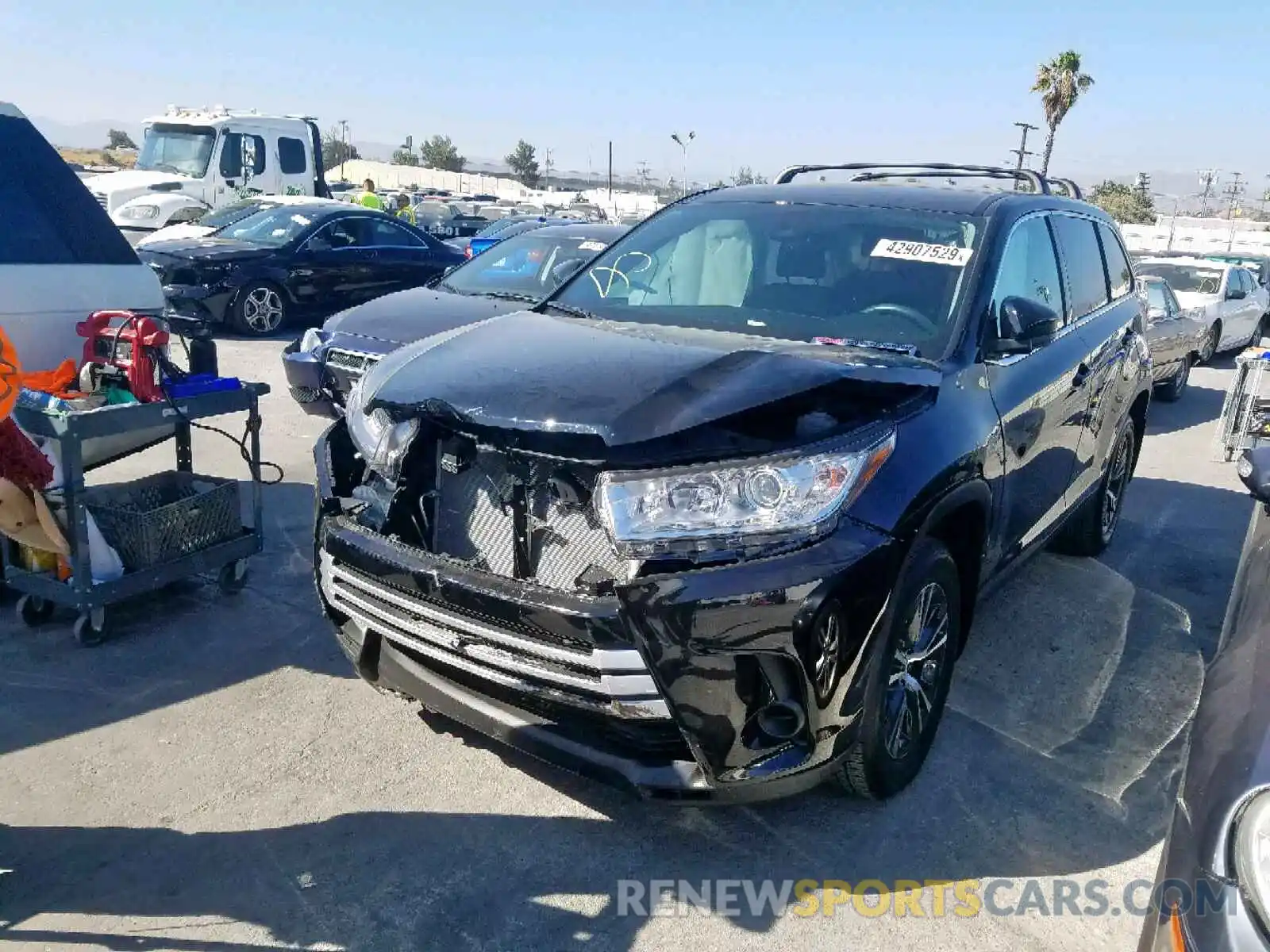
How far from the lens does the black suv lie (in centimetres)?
258

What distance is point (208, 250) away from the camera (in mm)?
11305

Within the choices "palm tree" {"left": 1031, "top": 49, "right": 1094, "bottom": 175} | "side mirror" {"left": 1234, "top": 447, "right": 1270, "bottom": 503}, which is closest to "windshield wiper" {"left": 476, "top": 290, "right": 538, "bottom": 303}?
"side mirror" {"left": 1234, "top": 447, "right": 1270, "bottom": 503}

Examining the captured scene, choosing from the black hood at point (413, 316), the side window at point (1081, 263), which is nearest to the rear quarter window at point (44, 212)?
the black hood at point (413, 316)

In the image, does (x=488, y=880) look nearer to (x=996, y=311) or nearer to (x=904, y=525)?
(x=904, y=525)

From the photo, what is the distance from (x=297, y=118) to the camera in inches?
688

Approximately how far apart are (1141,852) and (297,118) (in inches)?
696

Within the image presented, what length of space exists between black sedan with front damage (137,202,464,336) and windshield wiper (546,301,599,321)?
294 inches

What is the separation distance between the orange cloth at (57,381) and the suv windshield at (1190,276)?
13.0 metres

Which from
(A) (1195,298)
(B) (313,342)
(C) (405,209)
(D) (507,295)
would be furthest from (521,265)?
(C) (405,209)

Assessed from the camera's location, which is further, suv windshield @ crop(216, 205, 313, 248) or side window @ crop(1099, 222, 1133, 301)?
suv windshield @ crop(216, 205, 313, 248)

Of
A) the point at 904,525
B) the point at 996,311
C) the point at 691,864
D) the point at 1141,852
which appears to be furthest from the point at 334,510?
the point at 1141,852

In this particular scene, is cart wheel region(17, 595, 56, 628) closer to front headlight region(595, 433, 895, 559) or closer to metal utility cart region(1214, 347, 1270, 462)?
front headlight region(595, 433, 895, 559)

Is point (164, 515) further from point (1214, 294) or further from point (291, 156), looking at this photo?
point (291, 156)

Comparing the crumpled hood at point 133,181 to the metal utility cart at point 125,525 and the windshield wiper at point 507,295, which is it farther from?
the metal utility cart at point 125,525
